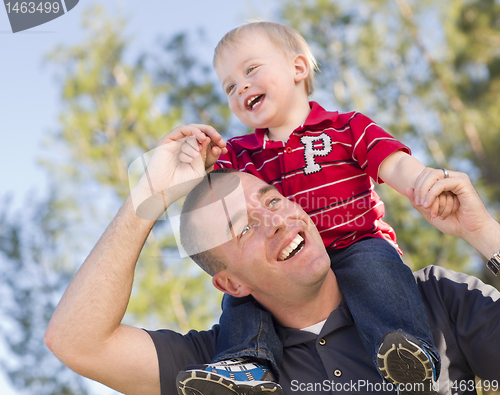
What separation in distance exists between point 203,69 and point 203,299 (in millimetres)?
6138

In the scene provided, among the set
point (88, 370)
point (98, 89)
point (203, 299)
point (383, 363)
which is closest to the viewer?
point (383, 363)

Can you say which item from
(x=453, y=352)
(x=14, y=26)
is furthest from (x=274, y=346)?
(x=14, y=26)

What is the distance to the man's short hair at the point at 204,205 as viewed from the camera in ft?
7.32

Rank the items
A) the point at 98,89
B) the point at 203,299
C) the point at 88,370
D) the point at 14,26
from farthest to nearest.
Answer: the point at 98,89
the point at 203,299
the point at 14,26
the point at 88,370

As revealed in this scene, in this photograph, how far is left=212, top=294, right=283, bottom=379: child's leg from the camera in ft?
6.32

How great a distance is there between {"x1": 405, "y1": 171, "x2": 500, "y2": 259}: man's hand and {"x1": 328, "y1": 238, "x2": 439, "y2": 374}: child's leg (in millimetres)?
263

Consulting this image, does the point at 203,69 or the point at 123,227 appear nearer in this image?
the point at 123,227

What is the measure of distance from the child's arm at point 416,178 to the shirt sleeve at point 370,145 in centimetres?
4

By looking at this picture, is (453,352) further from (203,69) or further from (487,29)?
(487,29)

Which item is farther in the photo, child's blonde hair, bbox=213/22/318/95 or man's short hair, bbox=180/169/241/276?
child's blonde hair, bbox=213/22/318/95

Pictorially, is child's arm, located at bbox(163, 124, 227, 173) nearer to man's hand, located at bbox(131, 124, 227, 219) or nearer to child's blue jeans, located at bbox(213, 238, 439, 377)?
man's hand, located at bbox(131, 124, 227, 219)

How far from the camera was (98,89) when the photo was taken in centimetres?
1262

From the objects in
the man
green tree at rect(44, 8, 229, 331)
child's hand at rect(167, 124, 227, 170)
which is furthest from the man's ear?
green tree at rect(44, 8, 229, 331)

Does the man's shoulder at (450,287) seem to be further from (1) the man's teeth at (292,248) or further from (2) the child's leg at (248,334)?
(2) the child's leg at (248,334)
